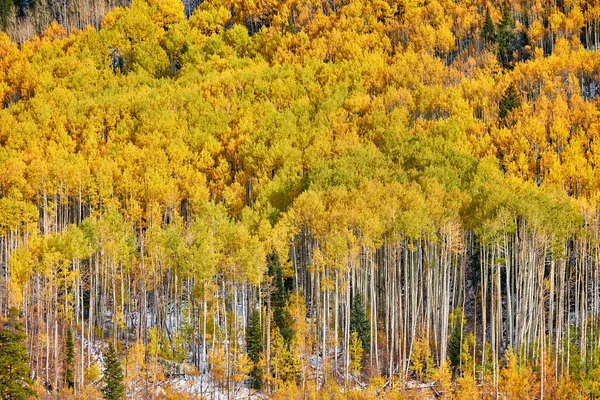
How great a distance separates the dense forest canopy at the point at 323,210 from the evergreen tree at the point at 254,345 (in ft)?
0.59

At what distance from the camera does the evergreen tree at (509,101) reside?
82.4 m

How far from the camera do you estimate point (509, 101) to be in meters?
83.2

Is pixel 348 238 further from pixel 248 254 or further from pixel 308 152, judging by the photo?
pixel 308 152

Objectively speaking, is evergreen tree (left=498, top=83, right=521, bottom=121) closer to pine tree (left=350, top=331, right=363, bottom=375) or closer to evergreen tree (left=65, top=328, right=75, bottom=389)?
pine tree (left=350, top=331, right=363, bottom=375)

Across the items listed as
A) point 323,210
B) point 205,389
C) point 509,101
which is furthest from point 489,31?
point 205,389

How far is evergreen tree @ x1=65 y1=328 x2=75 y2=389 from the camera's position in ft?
162

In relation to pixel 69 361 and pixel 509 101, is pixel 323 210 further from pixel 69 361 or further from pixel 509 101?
pixel 509 101

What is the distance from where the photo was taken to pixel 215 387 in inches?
2012

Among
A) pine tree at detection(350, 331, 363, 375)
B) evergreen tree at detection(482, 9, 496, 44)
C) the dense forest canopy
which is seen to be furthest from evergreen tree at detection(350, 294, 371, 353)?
evergreen tree at detection(482, 9, 496, 44)

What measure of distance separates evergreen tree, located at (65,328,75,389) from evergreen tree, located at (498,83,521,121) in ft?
165

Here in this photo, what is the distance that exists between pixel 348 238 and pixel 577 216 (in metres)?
15.4

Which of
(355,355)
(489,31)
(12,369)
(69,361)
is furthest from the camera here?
(489,31)

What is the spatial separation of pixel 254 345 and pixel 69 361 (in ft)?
38.2

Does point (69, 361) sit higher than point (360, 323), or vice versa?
point (69, 361)
